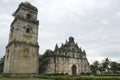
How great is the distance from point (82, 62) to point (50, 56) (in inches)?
442

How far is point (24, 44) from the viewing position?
26.3m

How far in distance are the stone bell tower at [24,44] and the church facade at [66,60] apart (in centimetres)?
991

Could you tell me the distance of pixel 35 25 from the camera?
95.1 feet

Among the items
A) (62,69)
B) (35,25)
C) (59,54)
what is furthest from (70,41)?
(35,25)

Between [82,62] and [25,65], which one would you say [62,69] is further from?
[25,65]

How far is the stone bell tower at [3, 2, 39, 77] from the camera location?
24638 millimetres

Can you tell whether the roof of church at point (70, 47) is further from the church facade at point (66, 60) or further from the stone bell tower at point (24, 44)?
the stone bell tower at point (24, 44)

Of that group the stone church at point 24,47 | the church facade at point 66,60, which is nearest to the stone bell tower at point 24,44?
the stone church at point 24,47

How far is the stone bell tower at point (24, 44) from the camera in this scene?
2464 centimetres

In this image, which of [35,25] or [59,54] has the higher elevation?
[35,25]

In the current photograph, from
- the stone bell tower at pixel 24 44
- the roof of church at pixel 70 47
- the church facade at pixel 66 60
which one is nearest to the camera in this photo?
the stone bell tower at pixel 24 44

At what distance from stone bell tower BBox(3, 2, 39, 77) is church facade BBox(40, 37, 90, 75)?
32.5 feet

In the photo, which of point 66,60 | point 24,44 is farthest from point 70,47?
point 24,44

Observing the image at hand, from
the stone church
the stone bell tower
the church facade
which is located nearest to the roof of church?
the church facade
